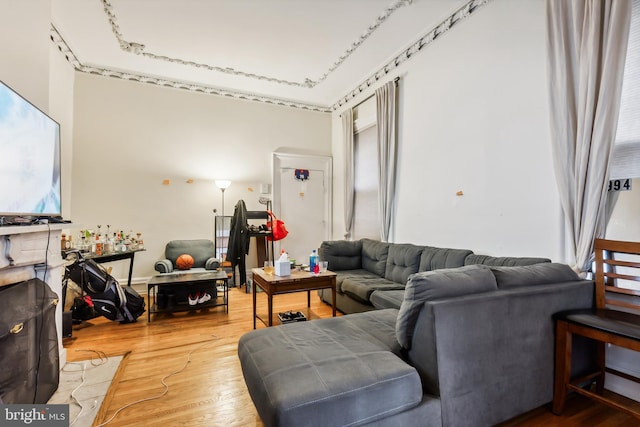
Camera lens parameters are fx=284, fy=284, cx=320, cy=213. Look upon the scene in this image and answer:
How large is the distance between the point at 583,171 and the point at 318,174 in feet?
13.8

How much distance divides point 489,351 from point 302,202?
171 inches

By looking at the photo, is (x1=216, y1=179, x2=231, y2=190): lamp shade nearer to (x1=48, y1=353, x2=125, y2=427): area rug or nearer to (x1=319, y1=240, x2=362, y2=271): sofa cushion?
(x1=319, y1=240, x2=362, y2=271): sofa cushion

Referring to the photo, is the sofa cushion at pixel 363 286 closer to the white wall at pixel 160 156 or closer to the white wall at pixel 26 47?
the white wall at pixel 160 156

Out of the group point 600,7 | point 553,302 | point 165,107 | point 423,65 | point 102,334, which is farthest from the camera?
point 165,107

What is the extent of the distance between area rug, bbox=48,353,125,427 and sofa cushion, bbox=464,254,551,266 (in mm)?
2994

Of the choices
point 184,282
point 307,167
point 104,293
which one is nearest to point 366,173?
point 307,167

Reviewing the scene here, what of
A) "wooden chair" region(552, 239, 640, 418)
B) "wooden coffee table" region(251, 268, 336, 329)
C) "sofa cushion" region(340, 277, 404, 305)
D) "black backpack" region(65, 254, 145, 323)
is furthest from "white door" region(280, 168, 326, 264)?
"wooden chair" region(552, 239, 640, 418)

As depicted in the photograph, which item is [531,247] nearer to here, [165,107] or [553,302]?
[553,302]

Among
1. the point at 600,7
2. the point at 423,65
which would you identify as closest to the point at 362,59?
the point at 423,65

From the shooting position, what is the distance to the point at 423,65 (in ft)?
11.6

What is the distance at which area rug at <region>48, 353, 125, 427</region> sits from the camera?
1.72 meters

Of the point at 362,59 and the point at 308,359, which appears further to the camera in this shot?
the point at 362,59

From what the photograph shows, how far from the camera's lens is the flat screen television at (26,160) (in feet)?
5.12

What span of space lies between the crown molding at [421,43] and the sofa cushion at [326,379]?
10.7 ft
